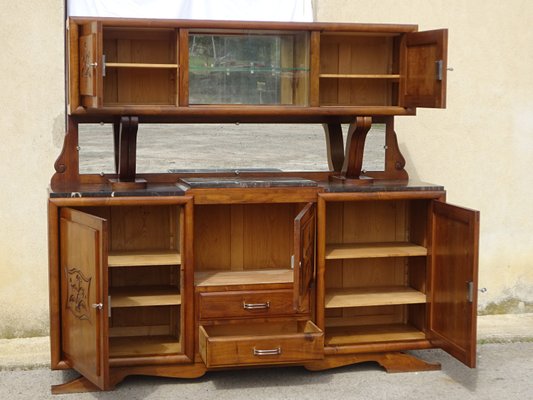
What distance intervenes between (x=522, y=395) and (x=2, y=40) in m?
3.38

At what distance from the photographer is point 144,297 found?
485cm

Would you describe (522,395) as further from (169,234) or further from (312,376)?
(169,234)

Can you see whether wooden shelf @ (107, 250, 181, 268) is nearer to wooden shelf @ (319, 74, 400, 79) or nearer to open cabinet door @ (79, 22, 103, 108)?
open cabinet door @ (79, 22, 103, 108)

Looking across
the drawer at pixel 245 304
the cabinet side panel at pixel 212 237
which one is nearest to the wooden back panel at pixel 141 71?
the cabinet side panel at pixel 212 237

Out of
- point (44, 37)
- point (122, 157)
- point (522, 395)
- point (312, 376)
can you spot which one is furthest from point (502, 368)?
point (44, 37)

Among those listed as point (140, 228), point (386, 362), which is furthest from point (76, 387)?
point (386, 362)

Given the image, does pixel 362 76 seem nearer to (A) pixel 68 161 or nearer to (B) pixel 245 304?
(B) pixel 245 304

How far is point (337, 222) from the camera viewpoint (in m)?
5.33

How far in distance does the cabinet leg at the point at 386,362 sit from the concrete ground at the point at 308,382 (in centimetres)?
5

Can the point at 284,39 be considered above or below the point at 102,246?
above

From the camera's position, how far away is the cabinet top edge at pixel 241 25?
15.4 ft

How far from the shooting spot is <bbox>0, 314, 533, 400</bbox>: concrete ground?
4.69m

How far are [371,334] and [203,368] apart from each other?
3.27ft

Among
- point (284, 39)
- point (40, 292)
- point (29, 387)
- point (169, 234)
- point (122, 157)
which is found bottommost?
point (29, 387)
